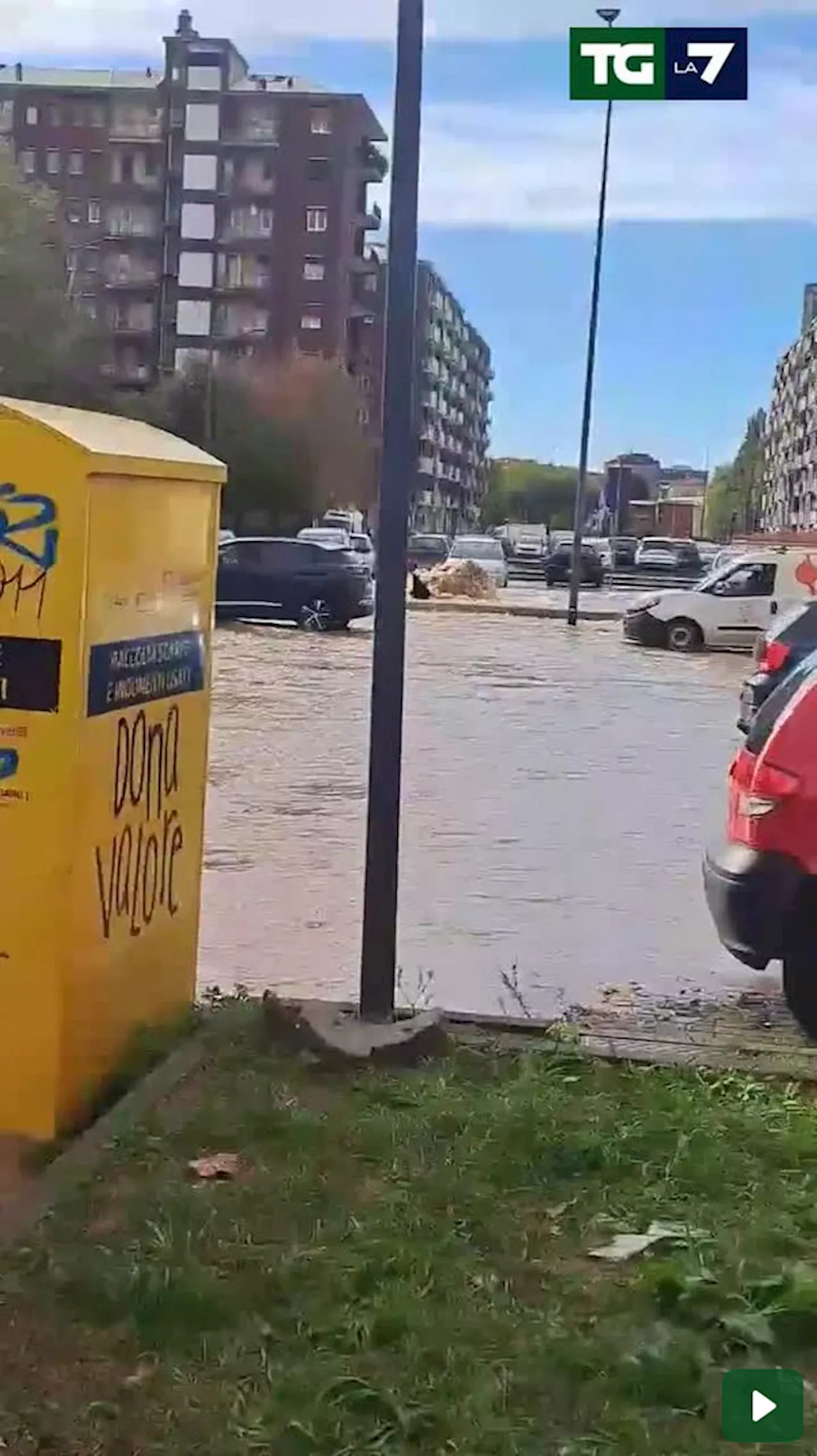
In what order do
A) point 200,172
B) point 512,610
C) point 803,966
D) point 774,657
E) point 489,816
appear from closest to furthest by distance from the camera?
point 803,966 < point 774,657 < point 200,172 < point 489,816 < point 512,610

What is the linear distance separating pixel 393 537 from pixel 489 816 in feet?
Answer: 13.1

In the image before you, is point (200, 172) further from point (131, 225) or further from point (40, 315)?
point (40, 315)

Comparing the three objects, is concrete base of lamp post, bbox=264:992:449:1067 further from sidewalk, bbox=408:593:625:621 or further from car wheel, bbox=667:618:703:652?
sidewalk, bbox=408:593:625:621

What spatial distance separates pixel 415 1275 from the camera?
11.2 feet

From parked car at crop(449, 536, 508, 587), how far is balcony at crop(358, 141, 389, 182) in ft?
7.89

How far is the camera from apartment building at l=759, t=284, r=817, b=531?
→ 6906 millimetres

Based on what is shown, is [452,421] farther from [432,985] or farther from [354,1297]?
[354,1297]

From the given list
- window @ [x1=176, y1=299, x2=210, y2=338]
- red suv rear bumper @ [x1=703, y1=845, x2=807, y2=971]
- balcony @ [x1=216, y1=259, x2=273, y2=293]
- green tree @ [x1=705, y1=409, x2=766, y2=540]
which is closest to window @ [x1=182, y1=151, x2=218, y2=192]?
balcony @ [x1=216, y1=259, x2=273, y2=293]

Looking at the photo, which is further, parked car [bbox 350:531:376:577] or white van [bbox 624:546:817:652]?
parked car [bbox 350:531:376:577]

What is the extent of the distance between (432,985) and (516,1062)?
1355mm

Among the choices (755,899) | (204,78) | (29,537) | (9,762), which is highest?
(204,78)

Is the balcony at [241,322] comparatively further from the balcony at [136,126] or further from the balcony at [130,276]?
the balcony at [136,126]

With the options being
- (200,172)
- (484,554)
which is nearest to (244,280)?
(200,172)

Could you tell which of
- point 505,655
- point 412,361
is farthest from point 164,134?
point 505,655
